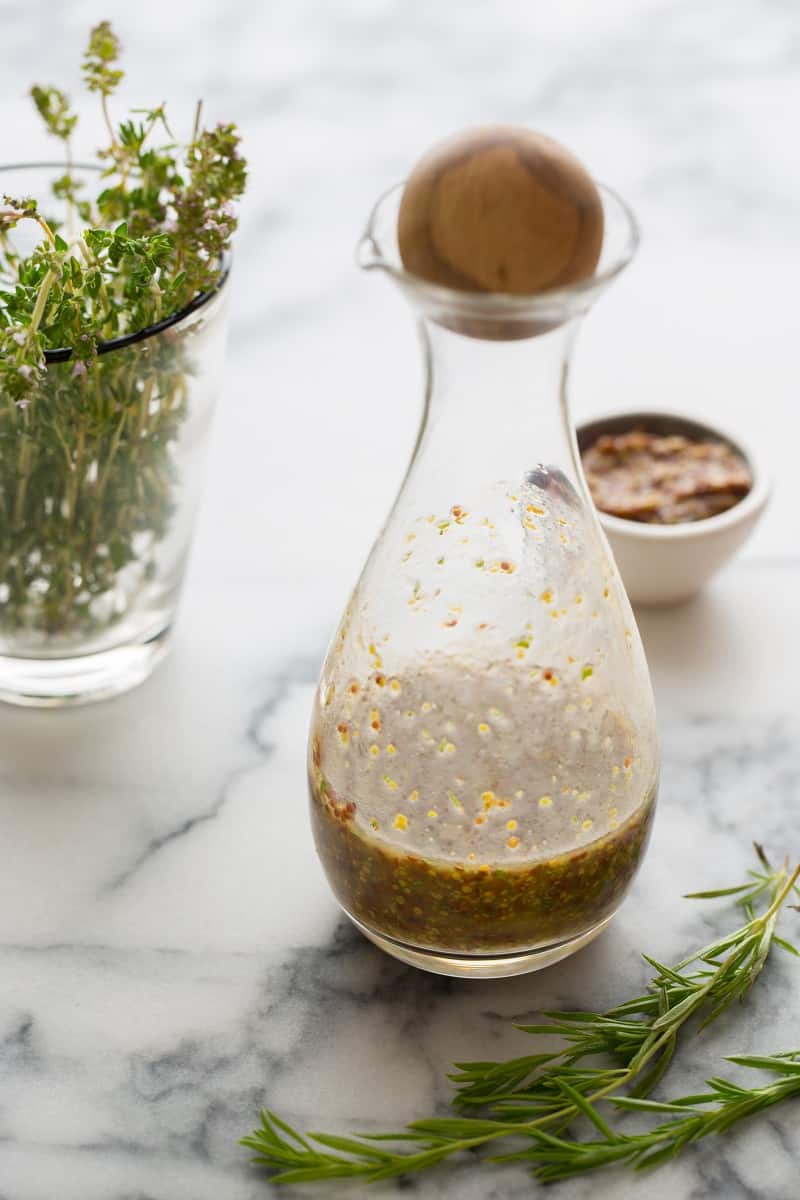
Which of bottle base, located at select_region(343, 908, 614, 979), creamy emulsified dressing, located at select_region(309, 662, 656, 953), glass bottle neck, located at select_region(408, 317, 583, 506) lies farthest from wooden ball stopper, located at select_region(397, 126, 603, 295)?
bottle base, located at select_region(343, 908, 614, 979)

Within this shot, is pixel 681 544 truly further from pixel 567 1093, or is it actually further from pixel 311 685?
pixel 567 1093

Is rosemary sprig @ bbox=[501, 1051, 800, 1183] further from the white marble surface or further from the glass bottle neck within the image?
the glass bottle neck

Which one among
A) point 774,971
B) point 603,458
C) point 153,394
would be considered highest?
point 153,394

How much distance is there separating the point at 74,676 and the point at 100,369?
0.21m

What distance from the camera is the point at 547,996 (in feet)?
2.43

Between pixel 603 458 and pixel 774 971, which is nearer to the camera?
pixel 774 971

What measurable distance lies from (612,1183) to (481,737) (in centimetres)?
20

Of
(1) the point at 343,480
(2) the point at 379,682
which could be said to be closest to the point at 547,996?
(2) the point at 379,682

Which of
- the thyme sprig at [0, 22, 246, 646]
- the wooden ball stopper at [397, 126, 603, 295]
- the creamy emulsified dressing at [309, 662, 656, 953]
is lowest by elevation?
the creamy emulsified dressing at [309, 662, 656, 953]

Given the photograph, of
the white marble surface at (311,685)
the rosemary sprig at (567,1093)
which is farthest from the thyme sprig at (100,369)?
the rosemary sprig at (567,1093)

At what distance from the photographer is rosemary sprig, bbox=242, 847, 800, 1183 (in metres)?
0.66

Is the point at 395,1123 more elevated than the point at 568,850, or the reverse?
the point at 568,850

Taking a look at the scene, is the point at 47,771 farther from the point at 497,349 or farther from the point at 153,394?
the point at 497,349

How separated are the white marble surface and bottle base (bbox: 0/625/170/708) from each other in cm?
1
